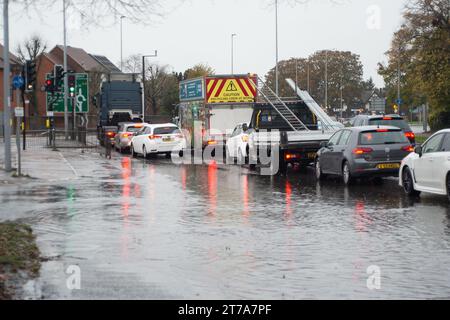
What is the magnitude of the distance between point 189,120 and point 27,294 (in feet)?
105

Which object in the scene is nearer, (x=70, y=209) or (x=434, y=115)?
(x=70, y=209)

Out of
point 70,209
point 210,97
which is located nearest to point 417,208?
point 70,209

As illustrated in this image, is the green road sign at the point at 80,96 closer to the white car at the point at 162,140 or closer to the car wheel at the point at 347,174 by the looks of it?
the white car at the point at 162,140

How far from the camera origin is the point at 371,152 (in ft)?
64.9

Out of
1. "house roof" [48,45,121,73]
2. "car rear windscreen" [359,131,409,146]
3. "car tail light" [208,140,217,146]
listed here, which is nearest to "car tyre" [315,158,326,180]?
"car rear windscreen" [359,131,409,146]

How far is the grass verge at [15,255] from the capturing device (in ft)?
27.0

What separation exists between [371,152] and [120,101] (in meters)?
28.4

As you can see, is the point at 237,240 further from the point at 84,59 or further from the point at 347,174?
the point at 84,59

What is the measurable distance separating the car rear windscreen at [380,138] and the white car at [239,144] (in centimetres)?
735

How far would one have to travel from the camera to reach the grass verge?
27.0 feet

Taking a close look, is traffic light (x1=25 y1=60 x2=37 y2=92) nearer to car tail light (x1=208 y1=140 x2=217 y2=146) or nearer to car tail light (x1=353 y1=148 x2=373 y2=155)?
car tail light (x1=208 y1=140 x2=217 y2=146)

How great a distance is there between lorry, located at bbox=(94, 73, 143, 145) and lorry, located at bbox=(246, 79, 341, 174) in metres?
15.6

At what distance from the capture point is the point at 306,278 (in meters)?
8.54
